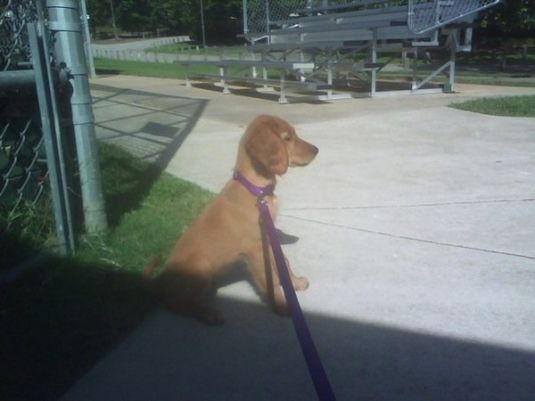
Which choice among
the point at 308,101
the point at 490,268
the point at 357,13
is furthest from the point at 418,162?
the point at 357,13

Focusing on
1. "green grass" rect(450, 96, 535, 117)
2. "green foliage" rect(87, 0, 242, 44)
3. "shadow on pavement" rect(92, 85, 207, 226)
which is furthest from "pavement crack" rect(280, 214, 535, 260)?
"green foliage" rect(87, 0, 242, 44)

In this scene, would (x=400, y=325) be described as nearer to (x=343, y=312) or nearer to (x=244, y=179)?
(x=343, y=312)

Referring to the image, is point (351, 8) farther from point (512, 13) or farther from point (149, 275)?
point (149, 275)

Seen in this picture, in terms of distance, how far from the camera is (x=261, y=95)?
12.2m

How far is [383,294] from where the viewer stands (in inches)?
117

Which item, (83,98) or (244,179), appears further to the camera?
(83,98)

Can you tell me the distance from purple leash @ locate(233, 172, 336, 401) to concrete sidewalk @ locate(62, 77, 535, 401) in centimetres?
41

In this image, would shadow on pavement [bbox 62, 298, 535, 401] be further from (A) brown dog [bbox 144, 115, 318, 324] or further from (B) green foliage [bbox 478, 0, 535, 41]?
(B) green foliage [bbox 478, 0, 535, 41]

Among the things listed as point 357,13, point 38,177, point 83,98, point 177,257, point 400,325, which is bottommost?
point 400,325

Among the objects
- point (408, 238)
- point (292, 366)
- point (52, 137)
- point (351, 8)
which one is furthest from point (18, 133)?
point (351, 8)

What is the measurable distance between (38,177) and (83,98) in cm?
64

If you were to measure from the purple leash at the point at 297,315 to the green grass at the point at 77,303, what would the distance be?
802mm

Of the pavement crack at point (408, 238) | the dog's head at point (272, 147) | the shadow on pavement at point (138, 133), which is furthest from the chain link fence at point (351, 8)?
the dog's head at point (272, 147)

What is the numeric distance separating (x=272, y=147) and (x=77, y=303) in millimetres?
1285
